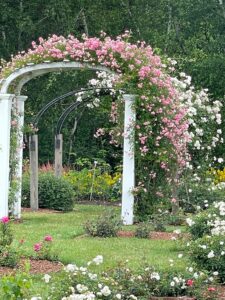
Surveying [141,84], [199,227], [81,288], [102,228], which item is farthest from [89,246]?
[81,288]

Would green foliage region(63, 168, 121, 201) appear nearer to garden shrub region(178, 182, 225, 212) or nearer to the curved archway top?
garden shrub region(178, 182, 225, 212)

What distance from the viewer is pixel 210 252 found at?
27.4 ft

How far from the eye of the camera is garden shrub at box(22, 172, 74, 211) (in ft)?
58.6

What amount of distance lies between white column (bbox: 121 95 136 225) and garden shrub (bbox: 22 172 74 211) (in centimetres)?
367

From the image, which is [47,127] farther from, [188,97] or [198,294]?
[198,294]

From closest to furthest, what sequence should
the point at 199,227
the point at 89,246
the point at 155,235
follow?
the point at 199,227 → the point at 89,246 → the point at 155,235

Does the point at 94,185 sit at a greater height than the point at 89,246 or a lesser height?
greater

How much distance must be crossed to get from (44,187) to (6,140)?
381 centimetres

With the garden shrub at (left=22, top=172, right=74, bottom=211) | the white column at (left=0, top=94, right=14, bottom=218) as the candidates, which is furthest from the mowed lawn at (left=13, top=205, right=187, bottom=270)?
the garden shrub at (left=22, top=172, right=74, bottom=211)

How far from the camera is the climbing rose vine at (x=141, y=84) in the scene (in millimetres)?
14312

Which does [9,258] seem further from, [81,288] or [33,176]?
[33,176]

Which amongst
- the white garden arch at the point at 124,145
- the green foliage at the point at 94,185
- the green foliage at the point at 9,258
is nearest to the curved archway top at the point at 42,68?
the white garden arch at the point at 124,145

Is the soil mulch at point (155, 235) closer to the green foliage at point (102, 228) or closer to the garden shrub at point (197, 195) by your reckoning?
the green foliage at point (102, 228)

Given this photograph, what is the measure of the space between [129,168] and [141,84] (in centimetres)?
148
